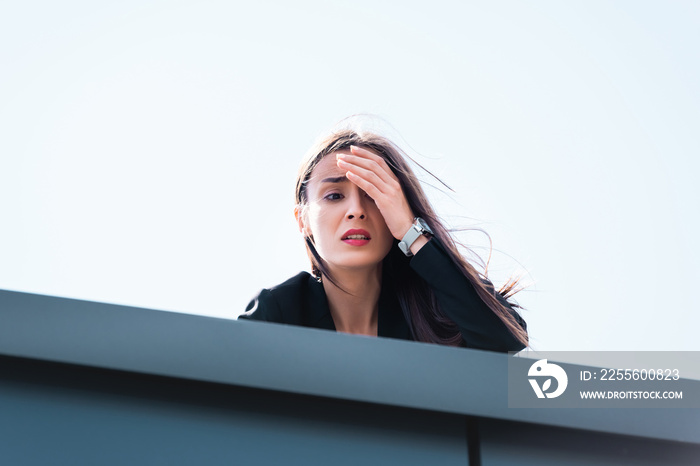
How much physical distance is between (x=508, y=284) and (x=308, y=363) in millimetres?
1339

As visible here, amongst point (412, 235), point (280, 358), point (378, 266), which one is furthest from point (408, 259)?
point (280, 358)

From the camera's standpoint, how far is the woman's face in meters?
1.75

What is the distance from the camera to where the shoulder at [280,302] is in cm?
175

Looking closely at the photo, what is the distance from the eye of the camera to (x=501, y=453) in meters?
0.66

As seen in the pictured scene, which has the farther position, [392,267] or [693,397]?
[392,267]

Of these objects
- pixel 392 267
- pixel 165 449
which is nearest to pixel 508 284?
pixel 392 267

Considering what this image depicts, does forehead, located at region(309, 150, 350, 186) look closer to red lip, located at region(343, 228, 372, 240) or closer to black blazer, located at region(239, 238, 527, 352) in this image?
red lip, located at region(343, 228, 372, 240)

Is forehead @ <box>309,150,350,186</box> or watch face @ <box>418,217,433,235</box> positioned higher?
forehead @ <box>309,150,350,186</box>

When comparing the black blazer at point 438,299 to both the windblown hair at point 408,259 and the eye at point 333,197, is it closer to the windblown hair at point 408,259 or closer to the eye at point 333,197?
the windblown hair at point 408,259

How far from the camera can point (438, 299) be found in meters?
1.70

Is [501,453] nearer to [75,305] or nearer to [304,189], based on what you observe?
[75,305]

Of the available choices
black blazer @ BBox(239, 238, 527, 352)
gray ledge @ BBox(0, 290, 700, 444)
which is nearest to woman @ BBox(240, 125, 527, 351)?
black blazer @ BBox(239, 238, 527, 352)

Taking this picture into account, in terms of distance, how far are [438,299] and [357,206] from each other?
1.06ft

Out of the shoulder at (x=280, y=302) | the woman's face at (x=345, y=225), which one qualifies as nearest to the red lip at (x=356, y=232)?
the woman's face at (x=345, y=225)
